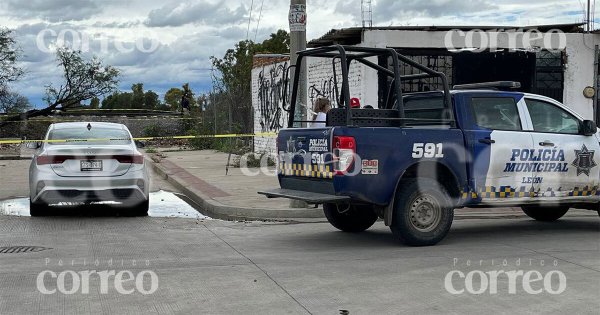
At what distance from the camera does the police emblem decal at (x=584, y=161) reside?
35.9 feet

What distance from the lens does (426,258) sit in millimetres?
9062

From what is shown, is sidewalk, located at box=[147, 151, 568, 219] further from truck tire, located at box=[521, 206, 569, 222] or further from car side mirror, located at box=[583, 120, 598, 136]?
car side mirror, located at box=[583, 120, 598, 136]

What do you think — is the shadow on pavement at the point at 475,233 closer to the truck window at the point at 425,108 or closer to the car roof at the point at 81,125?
the truck window at the point at 425,108

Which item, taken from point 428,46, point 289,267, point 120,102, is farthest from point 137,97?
point 289,267

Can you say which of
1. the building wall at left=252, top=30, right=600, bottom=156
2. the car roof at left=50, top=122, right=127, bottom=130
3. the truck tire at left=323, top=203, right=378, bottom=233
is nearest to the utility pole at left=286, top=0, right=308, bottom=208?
the truck tire at left=323, top=203, right=378, bottom=233

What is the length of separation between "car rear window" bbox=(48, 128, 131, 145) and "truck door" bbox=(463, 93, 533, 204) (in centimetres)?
Result: 593

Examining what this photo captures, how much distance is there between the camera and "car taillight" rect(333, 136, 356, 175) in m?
9.29

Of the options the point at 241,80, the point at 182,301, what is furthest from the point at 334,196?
the point at 241,80

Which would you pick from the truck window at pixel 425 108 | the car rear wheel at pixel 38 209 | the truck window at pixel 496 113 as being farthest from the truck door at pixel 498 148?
the car rear wheel at pixel 38 209

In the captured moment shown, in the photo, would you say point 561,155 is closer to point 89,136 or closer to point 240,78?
point 89,136

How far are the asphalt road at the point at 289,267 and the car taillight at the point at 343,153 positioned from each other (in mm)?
998

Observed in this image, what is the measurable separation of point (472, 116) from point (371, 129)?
1617mm

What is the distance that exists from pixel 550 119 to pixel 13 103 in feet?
72.7

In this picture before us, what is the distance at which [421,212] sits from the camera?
32.5 ft
